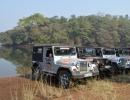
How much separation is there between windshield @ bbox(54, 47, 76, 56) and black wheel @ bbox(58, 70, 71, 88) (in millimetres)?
1269

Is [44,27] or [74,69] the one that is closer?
[74,69]

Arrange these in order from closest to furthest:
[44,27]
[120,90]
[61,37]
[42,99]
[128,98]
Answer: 1. [128,98]
2. [42,99]
3. [120,90]
4. [61,37]
5. [44,27]

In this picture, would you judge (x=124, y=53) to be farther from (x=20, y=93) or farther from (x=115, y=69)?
(x=20, y=93)

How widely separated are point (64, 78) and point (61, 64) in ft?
2.66

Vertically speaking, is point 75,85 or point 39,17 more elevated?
point 39,17

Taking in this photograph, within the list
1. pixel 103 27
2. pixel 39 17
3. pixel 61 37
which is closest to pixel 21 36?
pixel 39 17

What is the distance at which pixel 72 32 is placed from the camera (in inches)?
3760

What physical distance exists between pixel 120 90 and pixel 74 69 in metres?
2.40

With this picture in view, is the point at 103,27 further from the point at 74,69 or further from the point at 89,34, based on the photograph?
the point at 74,69

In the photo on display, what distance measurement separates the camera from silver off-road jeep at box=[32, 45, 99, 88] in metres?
14.2

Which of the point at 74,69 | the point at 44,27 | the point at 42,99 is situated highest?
the point at 44,27

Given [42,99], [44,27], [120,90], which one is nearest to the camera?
[42,99]

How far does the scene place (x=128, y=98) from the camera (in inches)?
412

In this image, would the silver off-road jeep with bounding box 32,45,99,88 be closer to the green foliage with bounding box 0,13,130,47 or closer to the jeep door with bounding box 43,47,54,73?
the jeep door with bounding box 43,47,54,73
